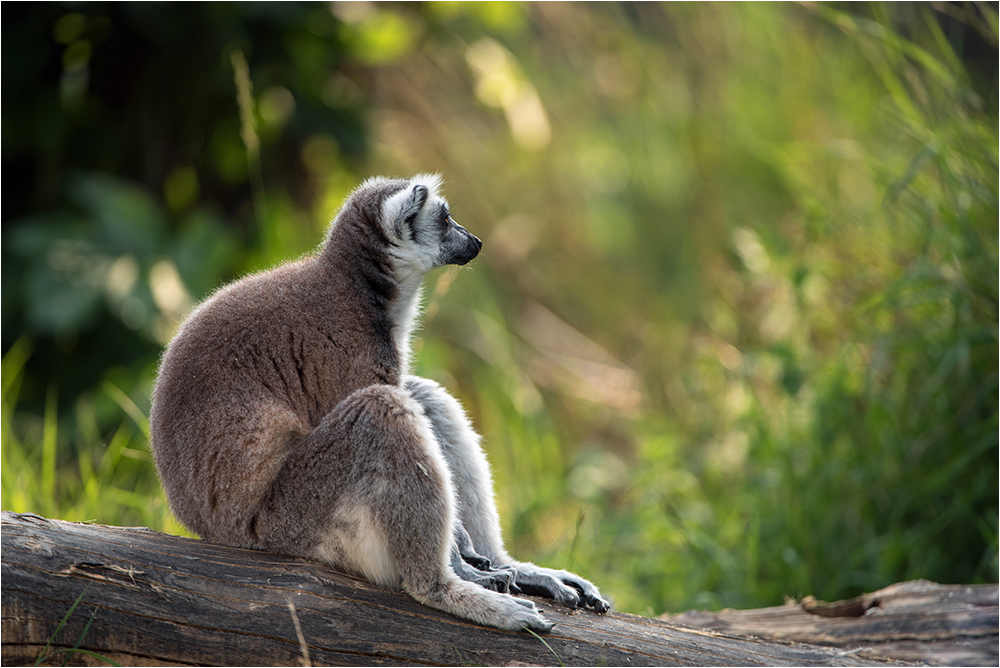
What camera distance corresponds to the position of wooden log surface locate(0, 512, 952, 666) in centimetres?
269

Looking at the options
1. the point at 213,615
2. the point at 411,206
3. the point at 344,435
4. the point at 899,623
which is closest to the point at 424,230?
the point at 411,206

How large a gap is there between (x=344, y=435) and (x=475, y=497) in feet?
2.53

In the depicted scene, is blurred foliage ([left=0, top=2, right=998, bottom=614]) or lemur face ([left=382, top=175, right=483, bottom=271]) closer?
lemur face ([left=382, top=175, right=483, bottom=271])

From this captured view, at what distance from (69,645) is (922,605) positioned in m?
3.67

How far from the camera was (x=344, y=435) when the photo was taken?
2.85 metres

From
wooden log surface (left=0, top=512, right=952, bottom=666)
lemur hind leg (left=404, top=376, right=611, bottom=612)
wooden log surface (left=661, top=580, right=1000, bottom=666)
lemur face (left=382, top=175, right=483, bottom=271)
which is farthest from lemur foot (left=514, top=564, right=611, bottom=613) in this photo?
lemur face (left=382, top=175, right=483, bottom=271)

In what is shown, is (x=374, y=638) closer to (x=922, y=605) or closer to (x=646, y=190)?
(x=922, y=605)

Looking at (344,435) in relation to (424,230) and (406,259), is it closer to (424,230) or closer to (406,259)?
(406,259)

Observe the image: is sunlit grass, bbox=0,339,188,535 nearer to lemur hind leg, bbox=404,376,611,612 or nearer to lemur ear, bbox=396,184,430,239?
lemur hind leg, bbox=404,376,611,612

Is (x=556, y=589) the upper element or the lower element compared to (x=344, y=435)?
lower

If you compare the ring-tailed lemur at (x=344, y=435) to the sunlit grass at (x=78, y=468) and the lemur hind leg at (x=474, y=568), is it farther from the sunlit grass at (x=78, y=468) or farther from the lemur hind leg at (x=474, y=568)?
the sunlit grass at (x=78, y=468)

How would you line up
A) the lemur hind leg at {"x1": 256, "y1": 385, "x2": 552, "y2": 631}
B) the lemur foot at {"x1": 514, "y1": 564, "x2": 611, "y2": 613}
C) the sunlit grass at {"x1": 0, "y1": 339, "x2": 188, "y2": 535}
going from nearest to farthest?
the lemur hind leg at {"x1": 256, "y1": 385, "x2": 552, "y2": 631}
the lemur foot at {"x1": 514, "y1": 564, "x2": 611, "y2": 613}
the sunlit grass at {"x1": 0, "y1": 339, "x2": 188, "y2": 535}

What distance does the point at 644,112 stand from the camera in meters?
10.4

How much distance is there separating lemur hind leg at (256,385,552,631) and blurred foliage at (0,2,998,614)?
149cm
